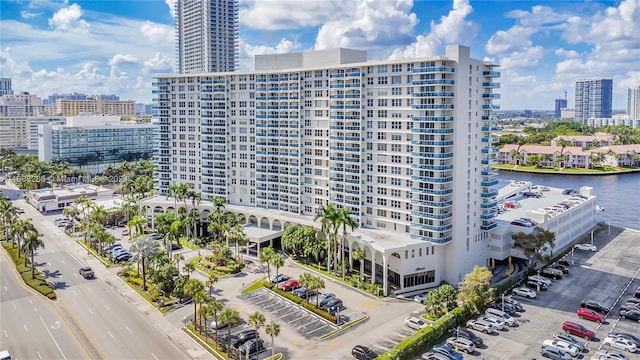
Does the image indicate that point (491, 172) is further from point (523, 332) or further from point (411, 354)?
point (411, 354)

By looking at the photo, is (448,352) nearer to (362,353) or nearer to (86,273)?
(362,353)

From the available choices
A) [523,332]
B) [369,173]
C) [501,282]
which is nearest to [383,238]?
[369,173]

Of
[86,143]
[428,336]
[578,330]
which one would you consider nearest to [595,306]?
[578,330]

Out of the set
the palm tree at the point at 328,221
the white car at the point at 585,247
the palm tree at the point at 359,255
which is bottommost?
the white car at the point at 585,247

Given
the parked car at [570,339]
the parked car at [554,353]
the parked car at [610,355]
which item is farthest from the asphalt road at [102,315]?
the parked car at [610,355]

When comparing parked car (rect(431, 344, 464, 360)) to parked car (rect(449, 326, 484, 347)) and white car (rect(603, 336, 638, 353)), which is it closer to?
parked car (rect(449, 326, 484, 347))

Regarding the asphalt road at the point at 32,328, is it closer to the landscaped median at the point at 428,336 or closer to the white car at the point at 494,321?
the landscaped median at the point at 428,336
